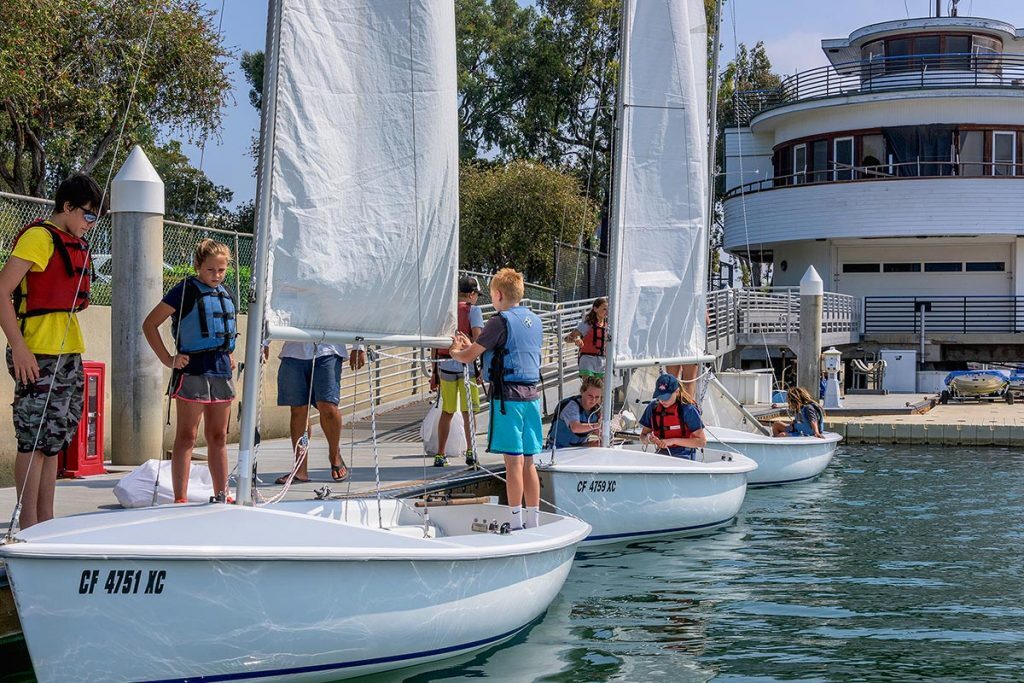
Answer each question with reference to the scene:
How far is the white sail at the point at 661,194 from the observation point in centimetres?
1282

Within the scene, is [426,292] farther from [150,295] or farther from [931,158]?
[931,158]

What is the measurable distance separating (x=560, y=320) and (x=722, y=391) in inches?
117

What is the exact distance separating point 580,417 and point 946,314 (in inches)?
1137

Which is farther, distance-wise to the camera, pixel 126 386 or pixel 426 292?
pixel 126 386

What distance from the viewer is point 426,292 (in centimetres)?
780

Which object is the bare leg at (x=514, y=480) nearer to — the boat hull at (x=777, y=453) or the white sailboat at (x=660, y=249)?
the white sailboat at (x=660, y=249)

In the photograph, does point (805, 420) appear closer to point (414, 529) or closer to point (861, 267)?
point (414, 529)

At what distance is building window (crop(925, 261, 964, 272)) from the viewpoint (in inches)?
1563

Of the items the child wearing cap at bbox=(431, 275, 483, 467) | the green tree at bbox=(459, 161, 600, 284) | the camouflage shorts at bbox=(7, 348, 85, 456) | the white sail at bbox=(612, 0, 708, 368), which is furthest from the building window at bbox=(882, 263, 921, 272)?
the camouflage shorts at bbox=(7, 348, 85, 456)

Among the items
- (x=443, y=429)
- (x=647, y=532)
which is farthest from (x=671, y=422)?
(x=443, y=429)

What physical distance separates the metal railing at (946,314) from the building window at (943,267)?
1019mm

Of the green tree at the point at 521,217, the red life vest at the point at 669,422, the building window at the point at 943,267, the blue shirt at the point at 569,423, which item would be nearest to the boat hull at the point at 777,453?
the red life vest at the point at 669,422

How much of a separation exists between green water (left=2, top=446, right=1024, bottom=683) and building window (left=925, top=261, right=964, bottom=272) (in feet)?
83.6

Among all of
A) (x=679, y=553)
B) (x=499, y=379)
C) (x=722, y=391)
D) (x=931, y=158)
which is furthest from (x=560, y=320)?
(x=931, y=158)
